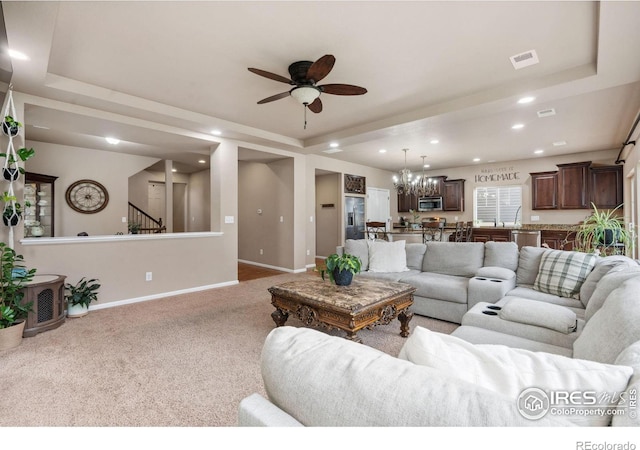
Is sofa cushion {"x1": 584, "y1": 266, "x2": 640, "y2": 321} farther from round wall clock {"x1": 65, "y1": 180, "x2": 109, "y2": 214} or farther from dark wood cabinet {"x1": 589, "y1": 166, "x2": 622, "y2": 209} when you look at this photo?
round wall clock {"x1": 65, "y1": 180, "x2": 109, "y2": 214}

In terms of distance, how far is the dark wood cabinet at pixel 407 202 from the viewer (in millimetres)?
8961

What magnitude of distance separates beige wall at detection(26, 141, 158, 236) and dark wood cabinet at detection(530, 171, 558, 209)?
8.96m

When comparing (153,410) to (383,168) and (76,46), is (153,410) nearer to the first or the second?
(76,46)

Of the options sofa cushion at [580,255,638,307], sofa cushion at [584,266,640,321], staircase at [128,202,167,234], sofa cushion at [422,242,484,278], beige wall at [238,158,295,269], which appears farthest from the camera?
staircase at [128,202,167,234]

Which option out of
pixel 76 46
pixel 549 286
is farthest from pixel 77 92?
pixel 549 286

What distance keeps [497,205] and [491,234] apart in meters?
1.13

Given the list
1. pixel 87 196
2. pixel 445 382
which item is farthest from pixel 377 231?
pixel 445 382

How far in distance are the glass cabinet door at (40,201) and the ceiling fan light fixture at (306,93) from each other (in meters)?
5.70

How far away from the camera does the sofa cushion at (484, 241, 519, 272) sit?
3.38 m

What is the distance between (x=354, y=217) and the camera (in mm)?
7836

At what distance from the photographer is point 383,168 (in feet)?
28.4

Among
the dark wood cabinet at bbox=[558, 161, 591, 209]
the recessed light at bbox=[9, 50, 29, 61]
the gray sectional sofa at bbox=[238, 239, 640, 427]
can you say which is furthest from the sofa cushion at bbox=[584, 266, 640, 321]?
the dark wood cabinet at bbox=[558, 161, 591, 209]

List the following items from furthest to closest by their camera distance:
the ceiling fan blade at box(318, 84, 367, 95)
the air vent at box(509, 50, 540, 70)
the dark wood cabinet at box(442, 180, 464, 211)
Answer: the dark wood cabinet at box(442, 180, 464, 211) → the ceiling fan blade at box(318, 84, 367, 95) → the air vent at box(509, 50, 540, 70)
